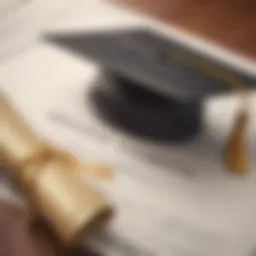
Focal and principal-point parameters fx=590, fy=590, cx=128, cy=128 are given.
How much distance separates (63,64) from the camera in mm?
765

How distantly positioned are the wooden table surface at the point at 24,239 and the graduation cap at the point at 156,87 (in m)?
0.18

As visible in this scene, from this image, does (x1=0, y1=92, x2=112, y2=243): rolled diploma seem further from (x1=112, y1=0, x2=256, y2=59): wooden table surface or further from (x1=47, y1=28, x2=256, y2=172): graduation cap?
(x1=112, y1=0, x2=256, y2=59): wooden table surface

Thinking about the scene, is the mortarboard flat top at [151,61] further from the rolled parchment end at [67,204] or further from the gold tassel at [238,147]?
the rolled parchment end at [67,204]

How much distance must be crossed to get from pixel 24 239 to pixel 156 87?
21 centimetres

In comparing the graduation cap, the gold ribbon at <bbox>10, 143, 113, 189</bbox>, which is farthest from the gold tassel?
the gold ribbon at <bbox>10, 143, 113, 189</bbox>

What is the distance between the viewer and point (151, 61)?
0.67m

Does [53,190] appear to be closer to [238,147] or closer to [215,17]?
[238,147]

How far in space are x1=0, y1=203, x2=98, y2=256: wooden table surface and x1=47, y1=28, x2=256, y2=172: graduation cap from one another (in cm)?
18

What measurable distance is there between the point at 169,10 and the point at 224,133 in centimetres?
36

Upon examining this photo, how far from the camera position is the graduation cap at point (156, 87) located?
632 mm

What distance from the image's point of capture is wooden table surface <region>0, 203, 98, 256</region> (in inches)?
20.0

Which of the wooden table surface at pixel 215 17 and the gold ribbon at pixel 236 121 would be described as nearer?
the gold ribbon at pixel 236 121

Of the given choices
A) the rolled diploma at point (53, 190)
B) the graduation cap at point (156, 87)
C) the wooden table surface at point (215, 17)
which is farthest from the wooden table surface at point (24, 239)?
the wooden table surface at point (215, 17)

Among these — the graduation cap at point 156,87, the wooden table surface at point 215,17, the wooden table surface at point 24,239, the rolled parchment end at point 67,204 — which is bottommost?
the wooden table surface at point 24,239
